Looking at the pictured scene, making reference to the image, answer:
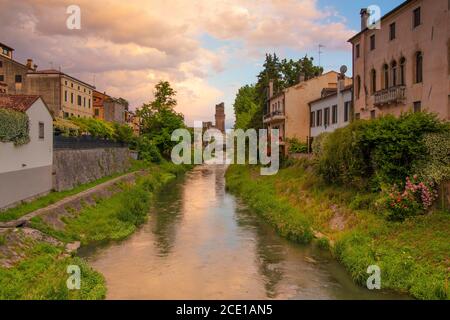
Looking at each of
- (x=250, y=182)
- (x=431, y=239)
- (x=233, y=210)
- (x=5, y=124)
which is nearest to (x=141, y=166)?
(x=250, y=182)

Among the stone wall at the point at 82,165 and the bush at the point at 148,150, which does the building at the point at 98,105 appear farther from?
the stone wall at the point at 82,165

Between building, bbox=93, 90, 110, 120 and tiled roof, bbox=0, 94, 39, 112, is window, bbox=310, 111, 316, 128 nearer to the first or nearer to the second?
tiled roof, bbox=0, 94, 39, 112

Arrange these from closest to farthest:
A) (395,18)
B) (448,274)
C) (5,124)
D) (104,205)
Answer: (448,274)
(5,124)
(395,18)
(104,205)

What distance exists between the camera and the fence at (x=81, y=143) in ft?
94.2

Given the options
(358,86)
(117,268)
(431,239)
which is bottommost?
(117,268)

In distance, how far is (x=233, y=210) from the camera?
31219mm

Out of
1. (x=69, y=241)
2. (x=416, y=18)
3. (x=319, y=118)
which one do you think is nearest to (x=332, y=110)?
(x=319, y=118)

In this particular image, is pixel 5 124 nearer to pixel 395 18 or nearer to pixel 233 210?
pixel 233 210

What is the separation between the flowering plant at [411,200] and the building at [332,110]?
14.6 metres

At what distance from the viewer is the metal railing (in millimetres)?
25047

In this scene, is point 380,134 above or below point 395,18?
below

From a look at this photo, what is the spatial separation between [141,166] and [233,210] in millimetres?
25795
